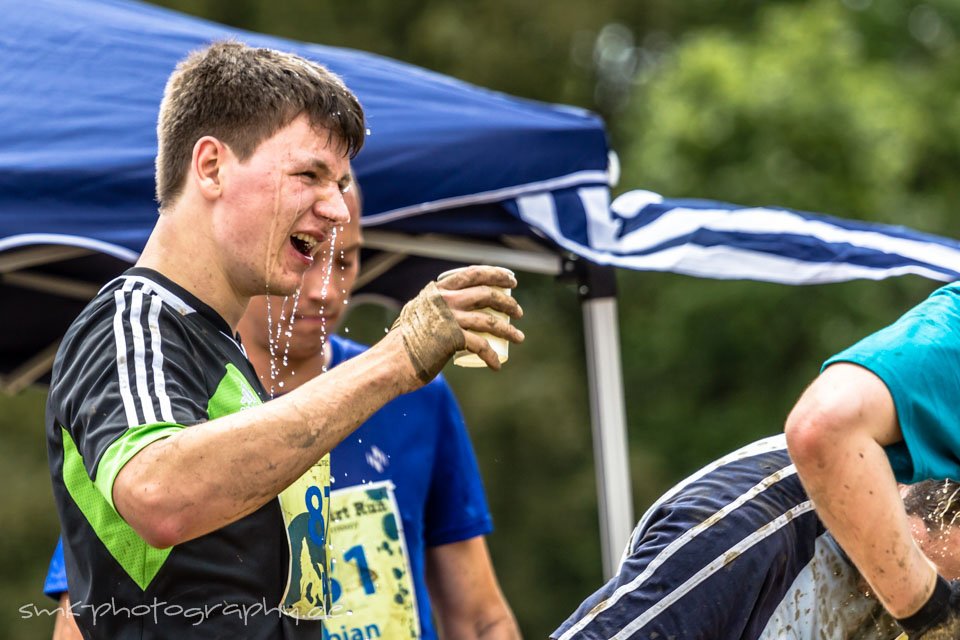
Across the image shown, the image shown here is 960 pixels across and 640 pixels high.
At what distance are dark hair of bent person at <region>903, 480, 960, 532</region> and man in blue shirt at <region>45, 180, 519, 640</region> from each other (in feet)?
4.40

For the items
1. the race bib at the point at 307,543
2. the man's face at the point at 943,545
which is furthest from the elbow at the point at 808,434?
the race bib at the point at 307,543

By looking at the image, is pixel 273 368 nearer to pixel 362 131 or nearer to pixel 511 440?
pixel 362 131

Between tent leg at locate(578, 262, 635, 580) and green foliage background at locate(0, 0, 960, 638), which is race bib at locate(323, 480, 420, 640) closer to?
tent leg at locate(578, 262, 635, 580)

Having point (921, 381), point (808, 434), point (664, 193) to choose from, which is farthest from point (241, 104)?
point (664, 193)

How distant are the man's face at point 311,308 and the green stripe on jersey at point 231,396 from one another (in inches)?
43.7

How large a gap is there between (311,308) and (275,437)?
151 cm

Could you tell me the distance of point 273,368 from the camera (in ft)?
11.4

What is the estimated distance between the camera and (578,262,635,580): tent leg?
13.1 feet

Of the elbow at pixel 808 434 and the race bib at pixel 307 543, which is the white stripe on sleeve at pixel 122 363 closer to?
the race bib at pixel 307 543

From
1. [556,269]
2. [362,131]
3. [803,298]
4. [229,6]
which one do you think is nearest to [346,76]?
[556,269]

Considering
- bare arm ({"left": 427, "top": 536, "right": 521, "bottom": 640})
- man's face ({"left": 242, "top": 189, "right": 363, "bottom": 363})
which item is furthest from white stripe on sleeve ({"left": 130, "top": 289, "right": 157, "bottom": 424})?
bare arm ({"left": 427, "top": 536, "right": 521, "bottom": 640})

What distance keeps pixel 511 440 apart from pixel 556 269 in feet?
36.4

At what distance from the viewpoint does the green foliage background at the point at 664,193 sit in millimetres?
13555

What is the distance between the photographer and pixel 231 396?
7.23 ft
